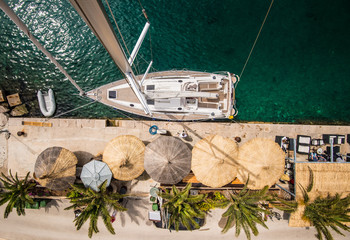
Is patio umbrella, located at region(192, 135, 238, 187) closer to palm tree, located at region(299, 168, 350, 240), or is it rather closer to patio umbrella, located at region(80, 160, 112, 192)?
palm tree, located at region(299, 168, 350, 240)

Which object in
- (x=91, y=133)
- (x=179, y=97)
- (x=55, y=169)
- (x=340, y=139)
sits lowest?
(x=55, y=169)

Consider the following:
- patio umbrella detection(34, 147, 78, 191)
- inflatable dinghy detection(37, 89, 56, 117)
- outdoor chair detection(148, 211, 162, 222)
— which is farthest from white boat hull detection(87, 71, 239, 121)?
outdoor chair detection(148, 211, 162, 222)

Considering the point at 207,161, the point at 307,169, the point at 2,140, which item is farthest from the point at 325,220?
the point at 2,140

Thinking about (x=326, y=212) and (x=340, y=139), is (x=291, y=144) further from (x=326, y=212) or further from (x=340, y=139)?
(x=326, y=212)

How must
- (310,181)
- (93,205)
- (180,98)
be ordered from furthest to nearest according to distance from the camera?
1. (180,98)
2. (310,181)
3. (93,205)

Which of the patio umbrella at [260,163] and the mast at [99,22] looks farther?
the patio umbrella at [260,163]

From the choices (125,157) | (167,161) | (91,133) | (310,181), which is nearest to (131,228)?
(125,157)

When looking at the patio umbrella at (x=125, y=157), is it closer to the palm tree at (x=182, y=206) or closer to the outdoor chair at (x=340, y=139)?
the palm tree at (x=182, y=206)

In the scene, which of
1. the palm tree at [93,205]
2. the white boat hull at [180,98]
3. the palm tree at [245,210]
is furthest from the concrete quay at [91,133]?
the palm tree at [245,210]
